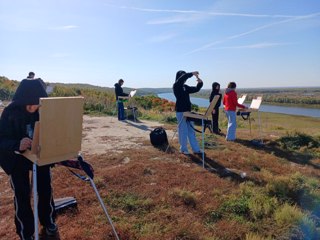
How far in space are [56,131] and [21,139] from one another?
0.45m

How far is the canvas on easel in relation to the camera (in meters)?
2.97

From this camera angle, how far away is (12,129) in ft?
11.1

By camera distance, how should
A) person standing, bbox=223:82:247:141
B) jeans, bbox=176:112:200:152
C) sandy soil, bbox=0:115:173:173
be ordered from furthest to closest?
person standing, bbox=223:82:247:141 < sandy soil, bbox=0:115:173:173 < jeans, bbox=176:112:200:152

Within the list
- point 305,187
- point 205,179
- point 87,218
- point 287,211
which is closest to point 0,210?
point 87,218

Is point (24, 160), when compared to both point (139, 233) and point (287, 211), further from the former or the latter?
point (287, 211)

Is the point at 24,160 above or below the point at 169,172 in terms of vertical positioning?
above

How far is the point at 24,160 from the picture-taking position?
11.3 feet

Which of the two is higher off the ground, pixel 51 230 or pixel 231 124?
pixel 231 124

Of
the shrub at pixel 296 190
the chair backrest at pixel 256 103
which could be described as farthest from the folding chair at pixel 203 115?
the chair backrest at pixel 256 103

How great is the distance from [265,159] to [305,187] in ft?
6.50

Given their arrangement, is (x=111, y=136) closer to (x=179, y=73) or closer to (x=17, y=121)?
(x=179, y=73)

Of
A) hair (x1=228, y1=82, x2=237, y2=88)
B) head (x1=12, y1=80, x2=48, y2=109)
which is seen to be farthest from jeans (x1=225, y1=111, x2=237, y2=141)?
head (x1=12, y1=80, x2=48, y2=109)

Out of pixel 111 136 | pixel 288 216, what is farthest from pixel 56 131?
pixel 111 136

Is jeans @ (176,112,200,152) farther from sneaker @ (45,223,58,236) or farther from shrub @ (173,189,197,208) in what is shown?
sneaker @ (45,223,58,236)
